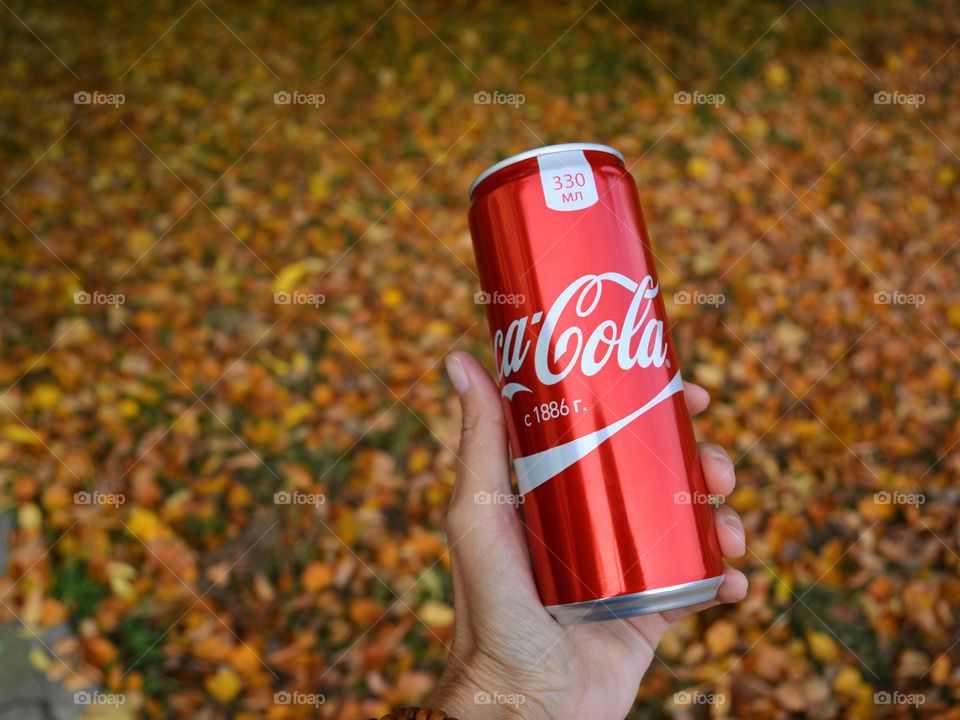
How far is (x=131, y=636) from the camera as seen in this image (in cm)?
245

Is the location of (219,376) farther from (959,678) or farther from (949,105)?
(949,105)

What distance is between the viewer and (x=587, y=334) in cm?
152

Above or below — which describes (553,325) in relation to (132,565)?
above

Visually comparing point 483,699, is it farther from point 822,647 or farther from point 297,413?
point 297,413

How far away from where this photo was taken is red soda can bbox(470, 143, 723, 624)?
1.49 m

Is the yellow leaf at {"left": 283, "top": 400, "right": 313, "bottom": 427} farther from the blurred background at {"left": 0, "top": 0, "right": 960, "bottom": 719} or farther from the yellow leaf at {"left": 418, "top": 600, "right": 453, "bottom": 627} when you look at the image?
the yellow leaf at {"left": 418, "top": 600, "right": 453, "bottom": 627}

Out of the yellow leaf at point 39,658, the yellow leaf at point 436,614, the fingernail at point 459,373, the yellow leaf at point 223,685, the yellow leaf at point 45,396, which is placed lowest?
the yellow leaf at point 223,685

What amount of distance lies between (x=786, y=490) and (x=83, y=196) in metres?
3.59

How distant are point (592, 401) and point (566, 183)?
46 centimetres

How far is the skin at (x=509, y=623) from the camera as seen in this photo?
169 cm

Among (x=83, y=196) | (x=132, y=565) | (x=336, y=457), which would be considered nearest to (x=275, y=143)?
(x=83, y=196)

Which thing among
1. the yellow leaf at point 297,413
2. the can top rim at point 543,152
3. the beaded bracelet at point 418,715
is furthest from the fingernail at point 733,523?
the yellow leaf at point 297,413

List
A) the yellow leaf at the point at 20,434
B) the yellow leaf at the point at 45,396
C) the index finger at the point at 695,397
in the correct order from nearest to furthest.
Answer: the index finger at the point at 695,397 < the yellow leaf at the point at 20,434 < the yellow leaf at the point at 45,396

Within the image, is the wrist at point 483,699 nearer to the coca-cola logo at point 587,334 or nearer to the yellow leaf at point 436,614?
the coca-cola logo at point 587,334
